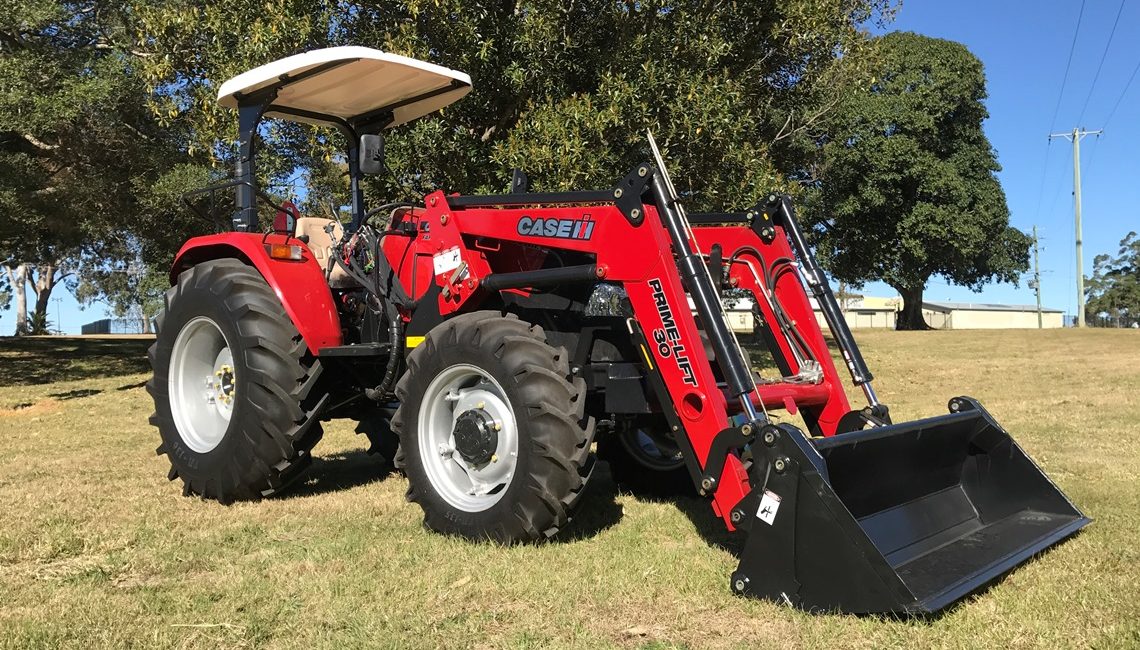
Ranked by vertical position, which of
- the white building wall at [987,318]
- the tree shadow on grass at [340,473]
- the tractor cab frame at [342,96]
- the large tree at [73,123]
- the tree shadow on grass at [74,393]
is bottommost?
the white building wall at [987,318]

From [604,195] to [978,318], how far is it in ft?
315

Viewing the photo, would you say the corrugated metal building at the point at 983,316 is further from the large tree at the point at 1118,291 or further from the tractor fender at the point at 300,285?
the tractor fender at the point at 300,285

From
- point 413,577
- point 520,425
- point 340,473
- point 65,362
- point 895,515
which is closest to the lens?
point 413,577

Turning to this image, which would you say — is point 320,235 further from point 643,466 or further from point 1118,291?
point 1118,291

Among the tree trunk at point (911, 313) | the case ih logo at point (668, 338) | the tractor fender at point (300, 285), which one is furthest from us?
the tree trunk at point (911, 313)

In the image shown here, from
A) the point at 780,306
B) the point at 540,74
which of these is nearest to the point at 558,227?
the point at 780,306

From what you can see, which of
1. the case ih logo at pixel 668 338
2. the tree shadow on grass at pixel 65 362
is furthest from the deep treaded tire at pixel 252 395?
the tree shadow on grass at pixel 65 362

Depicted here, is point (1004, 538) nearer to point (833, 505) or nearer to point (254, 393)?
point (833, 505)

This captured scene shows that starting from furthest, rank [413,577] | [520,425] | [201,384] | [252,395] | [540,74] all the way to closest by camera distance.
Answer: [540,74]
[201,384]
[252,395]
[520,425]
[413,577]

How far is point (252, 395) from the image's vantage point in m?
5.07

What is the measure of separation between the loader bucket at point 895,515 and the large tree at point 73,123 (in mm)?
12764

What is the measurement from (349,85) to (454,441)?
252 centimetres

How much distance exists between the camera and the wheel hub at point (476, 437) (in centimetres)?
430

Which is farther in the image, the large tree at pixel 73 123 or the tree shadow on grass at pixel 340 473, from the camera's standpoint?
the large tree at pixel 73 123
